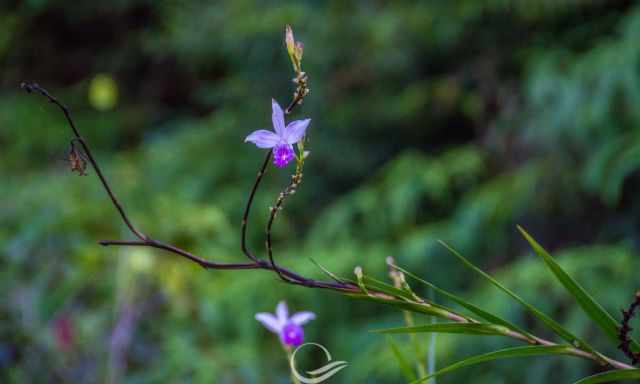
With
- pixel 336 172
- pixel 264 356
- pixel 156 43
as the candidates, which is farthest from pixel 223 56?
pixel 264 356

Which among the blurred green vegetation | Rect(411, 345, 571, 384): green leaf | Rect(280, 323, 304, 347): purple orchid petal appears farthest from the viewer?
the blurred green vegetation

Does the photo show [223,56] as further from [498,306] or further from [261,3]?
[498,306]

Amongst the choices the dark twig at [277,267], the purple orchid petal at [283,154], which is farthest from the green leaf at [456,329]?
the purple orchid petal at [283,154]

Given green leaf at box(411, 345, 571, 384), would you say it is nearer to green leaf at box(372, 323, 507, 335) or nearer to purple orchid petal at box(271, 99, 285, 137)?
green leaf at box(372, 323, 507, 335)

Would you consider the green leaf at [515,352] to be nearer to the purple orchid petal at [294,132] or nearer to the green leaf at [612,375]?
the green leaf at [612,375]

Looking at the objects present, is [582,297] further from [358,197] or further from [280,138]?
[358,197]

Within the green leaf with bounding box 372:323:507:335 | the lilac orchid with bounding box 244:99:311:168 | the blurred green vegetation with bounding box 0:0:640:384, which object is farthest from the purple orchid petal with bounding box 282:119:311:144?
the blurred green vegetation with bounding box 0:0:640:384
